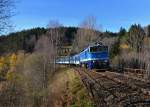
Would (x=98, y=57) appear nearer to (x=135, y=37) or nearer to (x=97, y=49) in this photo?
(x=97, y=49)

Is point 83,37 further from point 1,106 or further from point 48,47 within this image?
point 1,106

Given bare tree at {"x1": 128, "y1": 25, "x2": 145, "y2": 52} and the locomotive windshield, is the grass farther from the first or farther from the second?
bare tree at {"x1": 128, "y1": 25, "x2": 145, "y2": 52}

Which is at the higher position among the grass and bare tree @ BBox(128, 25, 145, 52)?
bare tree @ BBox(128, 25, 145, 52)

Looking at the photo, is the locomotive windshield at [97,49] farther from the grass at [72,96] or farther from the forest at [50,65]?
the grass at [72,96]

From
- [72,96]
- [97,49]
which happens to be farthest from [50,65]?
[72,96]

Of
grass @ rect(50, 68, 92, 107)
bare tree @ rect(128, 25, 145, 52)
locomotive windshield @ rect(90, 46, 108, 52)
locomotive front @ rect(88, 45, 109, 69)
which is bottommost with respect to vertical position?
grass @ rect(50, 68, 92, 107)

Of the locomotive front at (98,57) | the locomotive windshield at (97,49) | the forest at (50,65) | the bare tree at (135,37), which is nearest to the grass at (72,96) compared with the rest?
the forest at (50,65)

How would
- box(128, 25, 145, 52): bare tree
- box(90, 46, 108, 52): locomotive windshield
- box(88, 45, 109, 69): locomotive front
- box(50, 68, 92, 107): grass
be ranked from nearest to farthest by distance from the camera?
1. box(50, 68, 92, 107): grass
2. box(88, 45, 109, 69): locomotive front
3. box(90, 46, 108, 52): locomotive windshield
4. box(128, 25, 145, 52): bare tree

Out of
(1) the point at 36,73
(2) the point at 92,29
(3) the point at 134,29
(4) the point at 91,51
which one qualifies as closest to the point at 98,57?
(4) the point at 91,51

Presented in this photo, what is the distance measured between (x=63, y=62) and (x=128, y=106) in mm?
77478

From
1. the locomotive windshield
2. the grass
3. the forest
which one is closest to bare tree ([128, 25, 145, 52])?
the forest

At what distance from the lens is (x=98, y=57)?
43281 millimetres

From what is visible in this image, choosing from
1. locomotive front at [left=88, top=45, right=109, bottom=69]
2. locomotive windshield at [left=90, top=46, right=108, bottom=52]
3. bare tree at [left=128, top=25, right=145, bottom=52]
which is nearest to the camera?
locomotive front at [left=88, top=45, right=109, bottom=69]

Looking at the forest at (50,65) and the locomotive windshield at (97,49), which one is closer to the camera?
the forest at (50,65)
